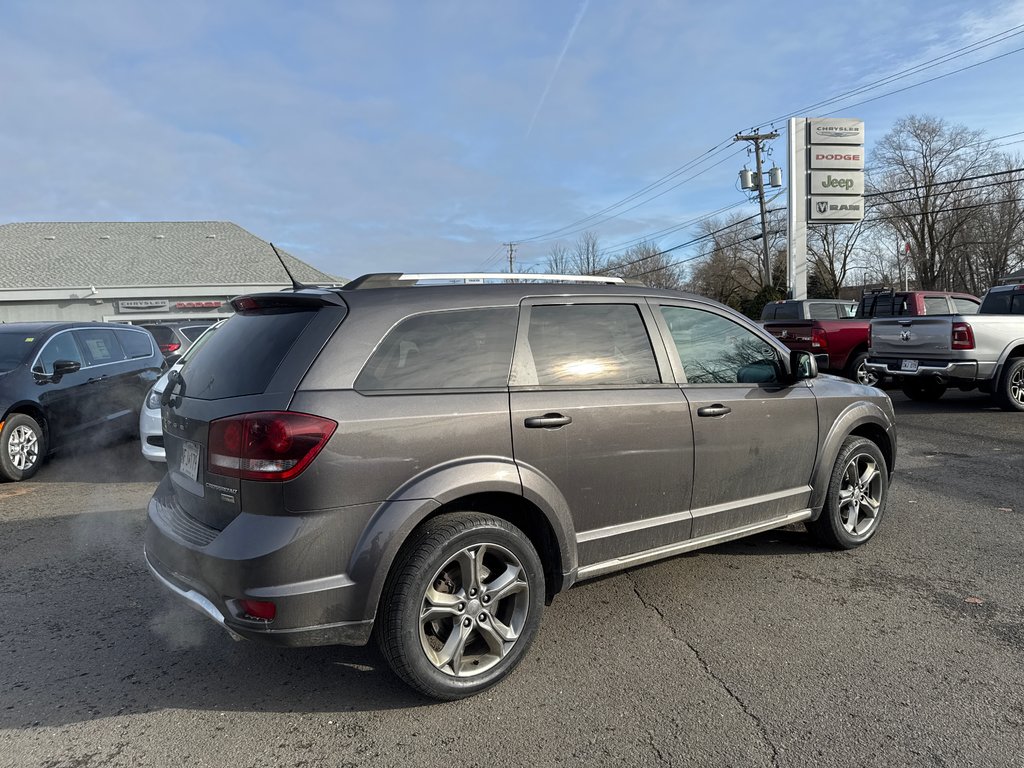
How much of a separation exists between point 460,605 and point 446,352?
1.11 meters

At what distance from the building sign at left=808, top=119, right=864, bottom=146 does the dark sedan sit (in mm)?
20951

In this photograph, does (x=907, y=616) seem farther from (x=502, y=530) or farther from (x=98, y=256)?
(x=98, y=256)

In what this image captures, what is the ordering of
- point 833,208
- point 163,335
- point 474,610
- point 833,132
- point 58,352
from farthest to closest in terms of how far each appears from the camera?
point 833,208
point 833,132
point 163,335
point 58,352
point 474,610

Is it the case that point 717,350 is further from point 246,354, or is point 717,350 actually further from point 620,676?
point 246,354

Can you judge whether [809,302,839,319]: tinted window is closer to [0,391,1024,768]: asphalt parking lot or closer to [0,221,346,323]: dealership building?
[0,391,1024,768]: asphalt parking lot

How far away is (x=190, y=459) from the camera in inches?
117

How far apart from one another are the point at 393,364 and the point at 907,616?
300 cm

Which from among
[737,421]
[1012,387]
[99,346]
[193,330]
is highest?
[193,330]

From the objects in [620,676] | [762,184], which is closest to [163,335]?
[620,676]

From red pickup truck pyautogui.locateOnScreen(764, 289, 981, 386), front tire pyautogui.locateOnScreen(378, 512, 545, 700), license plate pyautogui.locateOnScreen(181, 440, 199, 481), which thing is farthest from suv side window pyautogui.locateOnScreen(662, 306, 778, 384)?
red pickup truck pyautogui.locateOnScreen(764, 289, 981, 386)

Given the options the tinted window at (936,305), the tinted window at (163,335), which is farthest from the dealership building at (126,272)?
the tinted window at (936,305)

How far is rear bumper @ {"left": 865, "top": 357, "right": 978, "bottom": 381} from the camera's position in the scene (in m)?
9.66

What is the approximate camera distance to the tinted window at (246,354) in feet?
9.30

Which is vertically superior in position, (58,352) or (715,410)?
(58,352)
